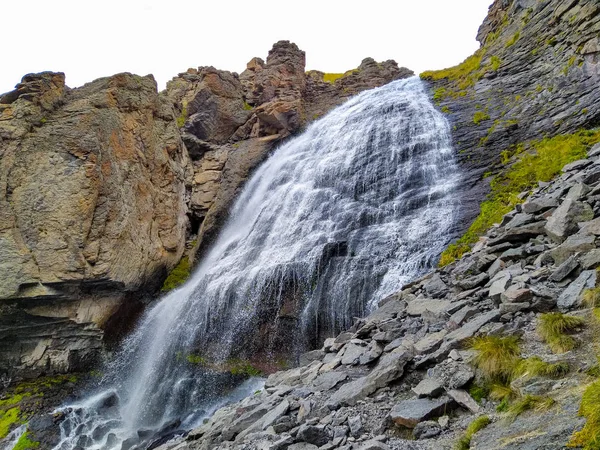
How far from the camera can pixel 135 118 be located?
85.4 feet

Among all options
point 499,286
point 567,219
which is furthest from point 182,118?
point 499,286

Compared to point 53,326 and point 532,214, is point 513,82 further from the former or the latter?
point 53,326

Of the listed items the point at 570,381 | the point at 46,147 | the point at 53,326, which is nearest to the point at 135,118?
the point at 46,147

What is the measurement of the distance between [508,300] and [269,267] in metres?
12.4

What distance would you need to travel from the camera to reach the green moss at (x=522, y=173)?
14797mm

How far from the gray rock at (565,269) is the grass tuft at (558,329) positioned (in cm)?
133

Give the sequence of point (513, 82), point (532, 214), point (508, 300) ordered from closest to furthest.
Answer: point (508, 300), point (532, 214), point (513, 82)

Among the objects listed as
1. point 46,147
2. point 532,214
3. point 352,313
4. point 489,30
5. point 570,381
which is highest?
point 489,30

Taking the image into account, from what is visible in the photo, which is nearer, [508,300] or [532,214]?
[508,300]

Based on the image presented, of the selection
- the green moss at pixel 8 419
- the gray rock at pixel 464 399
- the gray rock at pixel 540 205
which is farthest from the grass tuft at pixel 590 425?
the green moss at pixel 8 419

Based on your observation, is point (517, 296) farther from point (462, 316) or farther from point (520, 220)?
point (520, 220)

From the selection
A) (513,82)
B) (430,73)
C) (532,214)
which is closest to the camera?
(532,214)

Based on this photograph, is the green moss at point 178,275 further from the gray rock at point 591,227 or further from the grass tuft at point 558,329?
the grass tuft at point 558,329

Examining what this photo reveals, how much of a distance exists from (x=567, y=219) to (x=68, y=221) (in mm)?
21302
